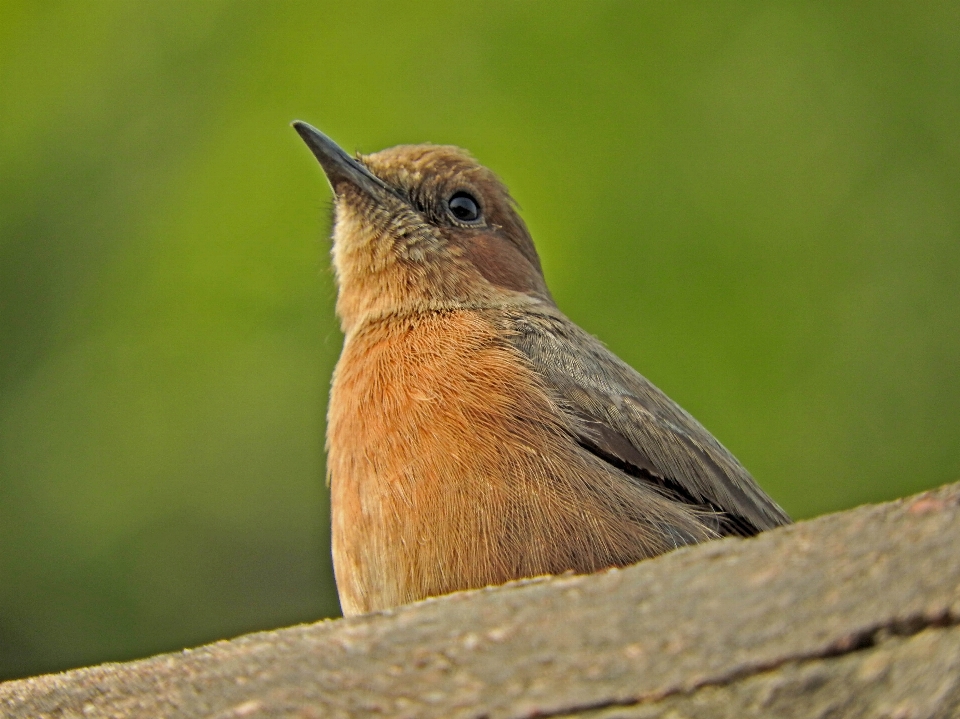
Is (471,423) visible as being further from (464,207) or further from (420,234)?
(464,207)

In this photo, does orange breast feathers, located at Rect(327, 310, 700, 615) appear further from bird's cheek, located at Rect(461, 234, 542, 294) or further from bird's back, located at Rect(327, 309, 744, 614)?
bird's cheek, located at Rect(461, 234, 542, 294)

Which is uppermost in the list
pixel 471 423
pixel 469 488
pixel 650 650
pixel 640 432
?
pixel 640 432

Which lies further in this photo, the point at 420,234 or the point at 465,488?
the point at 420,234

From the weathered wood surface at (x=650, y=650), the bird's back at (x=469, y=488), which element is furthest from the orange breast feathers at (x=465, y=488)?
the weathered wood surface at (x=650, y=650)

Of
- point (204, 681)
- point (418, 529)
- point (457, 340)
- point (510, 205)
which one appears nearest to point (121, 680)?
point (204, 681)

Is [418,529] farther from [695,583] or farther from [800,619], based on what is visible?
[800,619]

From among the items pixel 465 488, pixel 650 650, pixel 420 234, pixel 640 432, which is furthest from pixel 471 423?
pixel 650 650

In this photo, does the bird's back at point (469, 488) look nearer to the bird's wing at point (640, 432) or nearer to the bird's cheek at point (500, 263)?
the bird's wing at point (640, 432)
